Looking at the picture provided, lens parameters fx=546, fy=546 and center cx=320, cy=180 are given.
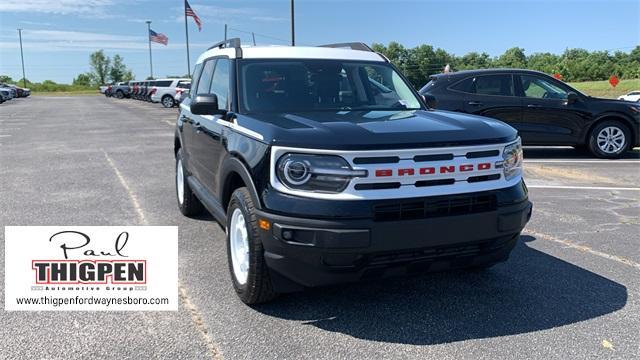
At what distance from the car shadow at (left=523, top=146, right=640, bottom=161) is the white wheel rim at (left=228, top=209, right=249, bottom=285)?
820 cm

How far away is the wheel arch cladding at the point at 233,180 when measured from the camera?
11.3 ft

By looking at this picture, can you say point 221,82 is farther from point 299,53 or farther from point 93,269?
point 93,269

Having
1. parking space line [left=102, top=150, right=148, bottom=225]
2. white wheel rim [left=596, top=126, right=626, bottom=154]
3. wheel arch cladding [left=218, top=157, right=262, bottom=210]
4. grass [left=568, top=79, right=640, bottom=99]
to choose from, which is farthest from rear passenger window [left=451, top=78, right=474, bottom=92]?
grass [left=568, top=79, right=640, bottom=99]

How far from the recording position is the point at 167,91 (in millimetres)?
38781

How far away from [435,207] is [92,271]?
8.64ft

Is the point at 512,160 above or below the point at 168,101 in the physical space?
above

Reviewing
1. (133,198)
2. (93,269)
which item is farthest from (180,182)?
(93,269)

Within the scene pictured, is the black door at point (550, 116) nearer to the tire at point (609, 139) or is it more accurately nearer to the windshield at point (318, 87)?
the tire at point (609, 139)

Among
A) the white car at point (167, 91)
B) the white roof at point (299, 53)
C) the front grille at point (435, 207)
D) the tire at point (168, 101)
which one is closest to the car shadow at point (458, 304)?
A: the front grille at point (435, 207)

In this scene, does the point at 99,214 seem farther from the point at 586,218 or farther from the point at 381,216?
the point at 586,218

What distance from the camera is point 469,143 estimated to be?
3.40 m

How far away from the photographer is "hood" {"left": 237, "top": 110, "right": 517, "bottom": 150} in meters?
3.21

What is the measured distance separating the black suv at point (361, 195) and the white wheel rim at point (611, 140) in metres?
7.68

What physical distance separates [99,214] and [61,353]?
3303 mm
